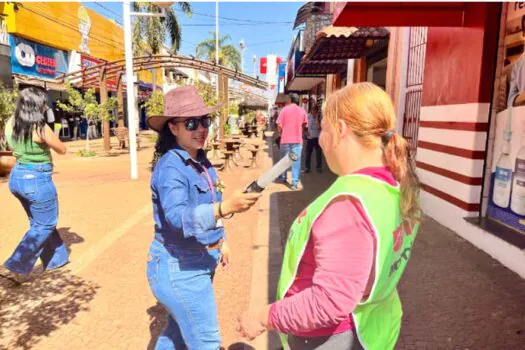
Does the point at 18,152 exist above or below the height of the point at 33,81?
below

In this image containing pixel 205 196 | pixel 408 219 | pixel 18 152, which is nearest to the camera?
pixel 408 219

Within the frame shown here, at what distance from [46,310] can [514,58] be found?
5503 mm

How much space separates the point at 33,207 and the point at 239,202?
313cm

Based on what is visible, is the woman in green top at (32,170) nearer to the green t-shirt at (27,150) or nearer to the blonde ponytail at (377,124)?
the green t-shirt at (27,150)

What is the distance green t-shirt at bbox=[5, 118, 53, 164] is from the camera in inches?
152

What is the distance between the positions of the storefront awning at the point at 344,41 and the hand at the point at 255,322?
670 centimetres

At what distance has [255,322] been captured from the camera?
1376mm

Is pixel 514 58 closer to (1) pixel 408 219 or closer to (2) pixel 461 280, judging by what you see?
(2) pixel 461 280

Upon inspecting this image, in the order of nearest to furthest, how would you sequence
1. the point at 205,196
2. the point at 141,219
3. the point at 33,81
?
the point at 205,196 < the point at 141,219 < the point at 33,81

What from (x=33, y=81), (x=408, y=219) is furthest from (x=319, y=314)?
(x=33, y=81)

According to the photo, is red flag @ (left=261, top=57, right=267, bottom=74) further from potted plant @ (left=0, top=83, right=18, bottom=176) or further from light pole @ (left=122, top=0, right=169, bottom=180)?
light pole @ (left=122, top=0, right=169, bottom=180)

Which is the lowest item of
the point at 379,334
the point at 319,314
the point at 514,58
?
the point at 379,334

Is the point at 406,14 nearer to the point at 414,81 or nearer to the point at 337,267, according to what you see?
Answer: the point at 414,81

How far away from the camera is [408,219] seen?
1.34 meters
